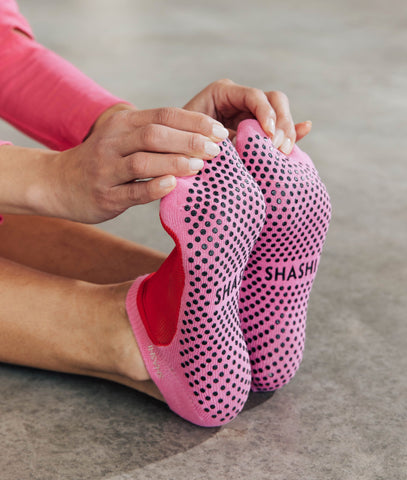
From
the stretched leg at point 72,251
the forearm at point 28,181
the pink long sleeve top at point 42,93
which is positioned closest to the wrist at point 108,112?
the pink long sleeve top at point 42,93

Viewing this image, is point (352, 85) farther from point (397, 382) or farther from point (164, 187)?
point (164, 187)

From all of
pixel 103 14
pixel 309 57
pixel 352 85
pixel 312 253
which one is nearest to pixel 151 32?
pixel 103 14

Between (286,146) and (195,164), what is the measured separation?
186mm

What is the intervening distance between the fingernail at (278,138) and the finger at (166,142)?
0.45 feet

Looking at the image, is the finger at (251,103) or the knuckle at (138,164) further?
the finger at (251,103)

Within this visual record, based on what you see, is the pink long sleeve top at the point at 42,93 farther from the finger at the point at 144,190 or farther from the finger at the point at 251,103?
the finger at the point at 144,190

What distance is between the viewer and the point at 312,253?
0.91 m

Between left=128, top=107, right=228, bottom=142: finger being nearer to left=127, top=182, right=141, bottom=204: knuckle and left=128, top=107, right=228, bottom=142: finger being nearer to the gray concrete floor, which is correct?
left=127, top=182, right=141, bottom=204: knuckle

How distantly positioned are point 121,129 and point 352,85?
201 centimetres

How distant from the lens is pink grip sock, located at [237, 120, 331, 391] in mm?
840

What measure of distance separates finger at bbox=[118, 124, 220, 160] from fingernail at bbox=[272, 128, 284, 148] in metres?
0.14

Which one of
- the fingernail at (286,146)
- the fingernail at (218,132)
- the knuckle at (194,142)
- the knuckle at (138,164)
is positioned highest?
the fingernail at (218,132)

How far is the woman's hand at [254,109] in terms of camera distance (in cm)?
89

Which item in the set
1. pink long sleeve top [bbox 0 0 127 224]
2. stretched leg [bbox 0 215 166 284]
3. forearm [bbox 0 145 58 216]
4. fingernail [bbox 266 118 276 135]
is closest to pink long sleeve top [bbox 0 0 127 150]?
pink long sleeve top [bbox 0 0 127 224]
